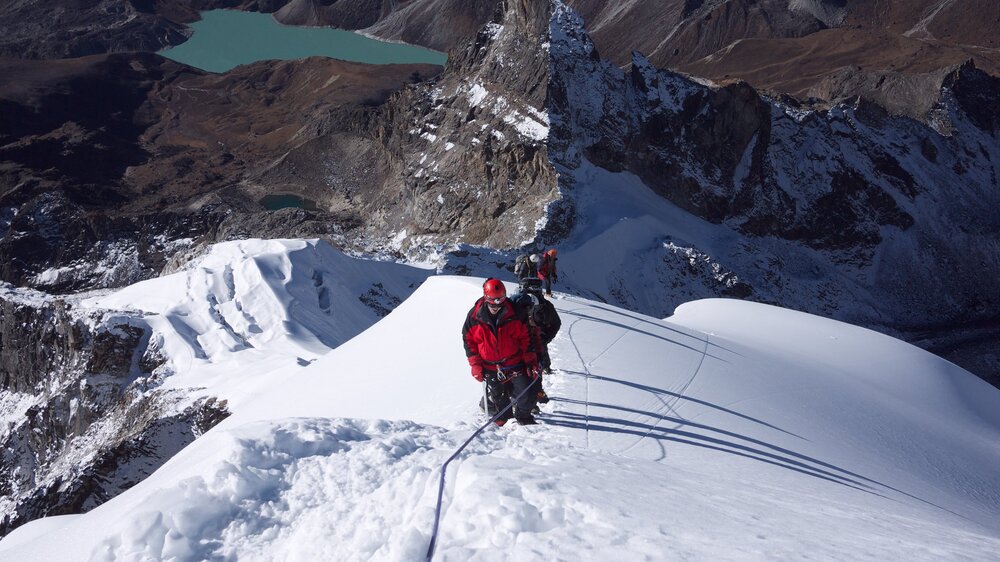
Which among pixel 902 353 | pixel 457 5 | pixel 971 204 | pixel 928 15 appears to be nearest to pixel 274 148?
pixel 457 5

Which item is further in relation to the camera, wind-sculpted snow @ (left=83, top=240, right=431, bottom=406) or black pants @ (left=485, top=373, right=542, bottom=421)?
wind-sculpted snow @ (left=83, top=240, right=431, bottom=406)

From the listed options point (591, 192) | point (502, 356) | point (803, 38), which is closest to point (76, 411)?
point (502, 356)

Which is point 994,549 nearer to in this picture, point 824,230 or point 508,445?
point 508,445

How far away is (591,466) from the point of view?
572 centimetres

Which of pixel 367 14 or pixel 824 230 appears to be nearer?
pixel 824 230

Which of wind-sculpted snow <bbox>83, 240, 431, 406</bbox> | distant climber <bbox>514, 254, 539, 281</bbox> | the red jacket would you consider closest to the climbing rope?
the red jacket

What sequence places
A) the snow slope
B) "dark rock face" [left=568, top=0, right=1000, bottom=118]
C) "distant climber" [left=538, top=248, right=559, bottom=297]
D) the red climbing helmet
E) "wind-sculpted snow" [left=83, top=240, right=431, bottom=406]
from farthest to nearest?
"dark rock face" [left=568, top=0, right=1000, bottom=118], "wind-sculpted snow" [left=83, top=240, right=431, bottom=406], "distant climber" [left=538, top=248, right=559, bottom=297], the red climbing helmet, the snow slope

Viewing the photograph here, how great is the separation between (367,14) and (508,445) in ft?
324

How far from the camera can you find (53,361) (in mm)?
22500

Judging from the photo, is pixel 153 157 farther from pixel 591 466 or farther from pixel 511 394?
pixel 591 466

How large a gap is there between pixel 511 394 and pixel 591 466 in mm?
1664

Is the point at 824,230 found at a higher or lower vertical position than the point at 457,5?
lower

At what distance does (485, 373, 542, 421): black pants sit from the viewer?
7.16m

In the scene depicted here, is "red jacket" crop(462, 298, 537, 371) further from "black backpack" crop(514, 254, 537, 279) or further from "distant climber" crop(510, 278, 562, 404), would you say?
"black backpack" crop(514, 254, 537, 279)
